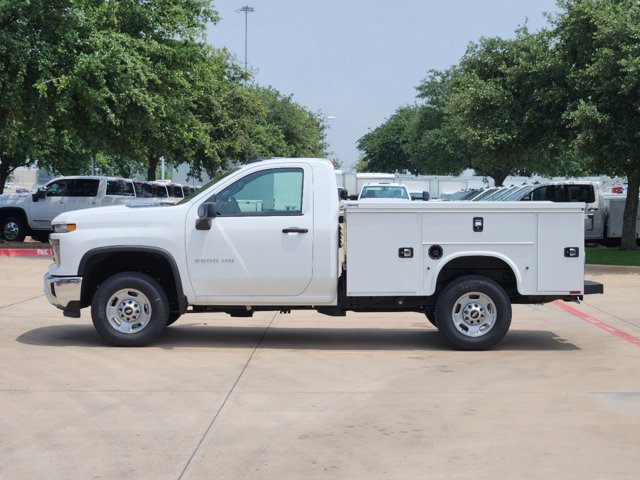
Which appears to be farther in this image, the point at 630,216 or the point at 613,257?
the point at 630,216

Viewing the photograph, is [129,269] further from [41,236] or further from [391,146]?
[391,146]

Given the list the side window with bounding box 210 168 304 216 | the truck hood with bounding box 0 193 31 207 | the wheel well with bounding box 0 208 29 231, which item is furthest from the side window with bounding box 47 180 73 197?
the side window with bounding box 210 168 304 216

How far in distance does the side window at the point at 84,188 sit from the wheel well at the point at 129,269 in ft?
54.5

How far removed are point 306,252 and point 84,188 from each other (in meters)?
18.0

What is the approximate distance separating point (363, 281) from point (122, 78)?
14527mm

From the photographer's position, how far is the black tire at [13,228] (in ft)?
89.6

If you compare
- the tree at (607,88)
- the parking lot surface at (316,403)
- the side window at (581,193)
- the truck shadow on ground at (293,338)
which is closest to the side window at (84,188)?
the tree at (607,88)

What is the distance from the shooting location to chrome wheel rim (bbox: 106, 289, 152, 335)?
33.4 feet

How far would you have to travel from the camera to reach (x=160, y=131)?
87.3ft

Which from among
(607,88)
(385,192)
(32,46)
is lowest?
(385,192)

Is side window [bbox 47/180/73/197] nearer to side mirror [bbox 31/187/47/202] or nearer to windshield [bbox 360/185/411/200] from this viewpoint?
side mirror [bbox 31/187/47/202]

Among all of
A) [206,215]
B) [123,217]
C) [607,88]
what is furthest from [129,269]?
[607,88]

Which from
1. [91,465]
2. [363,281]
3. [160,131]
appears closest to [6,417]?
[91,465]

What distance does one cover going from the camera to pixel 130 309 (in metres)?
10.2
